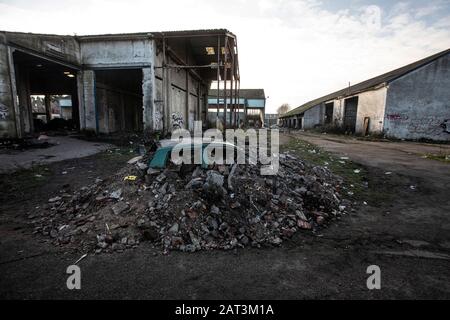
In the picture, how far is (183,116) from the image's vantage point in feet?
57.3

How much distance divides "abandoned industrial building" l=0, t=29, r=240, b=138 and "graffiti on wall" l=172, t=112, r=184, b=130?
65 millimetres

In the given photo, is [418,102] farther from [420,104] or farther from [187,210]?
[187,210]

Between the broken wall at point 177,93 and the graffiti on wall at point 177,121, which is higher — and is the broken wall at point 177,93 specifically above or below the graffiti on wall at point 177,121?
above

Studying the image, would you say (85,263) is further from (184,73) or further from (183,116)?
(184,73)

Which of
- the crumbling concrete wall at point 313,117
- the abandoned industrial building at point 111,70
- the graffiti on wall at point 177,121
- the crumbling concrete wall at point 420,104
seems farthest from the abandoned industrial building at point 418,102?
the graffiti on wall at point 177,121

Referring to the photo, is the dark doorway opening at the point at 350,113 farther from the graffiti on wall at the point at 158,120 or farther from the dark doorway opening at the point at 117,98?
the dark doorway opening at the point at 117,98

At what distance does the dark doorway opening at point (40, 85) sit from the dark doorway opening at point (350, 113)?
25.1 metres

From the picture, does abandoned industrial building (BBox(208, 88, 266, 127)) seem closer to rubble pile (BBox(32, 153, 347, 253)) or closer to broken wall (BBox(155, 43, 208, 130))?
broken wall (BBox(155, 43, 208, 130))

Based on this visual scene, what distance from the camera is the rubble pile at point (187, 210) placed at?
12.2 feet

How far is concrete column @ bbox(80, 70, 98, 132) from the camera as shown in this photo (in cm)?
1322

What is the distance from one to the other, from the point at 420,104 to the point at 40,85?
3065 centimetres

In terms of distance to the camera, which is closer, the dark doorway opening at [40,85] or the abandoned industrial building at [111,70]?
the abandoned industrial building at [111,70]

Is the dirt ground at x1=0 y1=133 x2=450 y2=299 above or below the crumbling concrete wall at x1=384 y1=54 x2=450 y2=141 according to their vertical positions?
below

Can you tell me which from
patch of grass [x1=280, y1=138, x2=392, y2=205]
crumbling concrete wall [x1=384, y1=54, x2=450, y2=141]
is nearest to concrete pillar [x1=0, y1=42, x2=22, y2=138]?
patch of grass [x1=280, y1=138, x2=392, y2=205]
